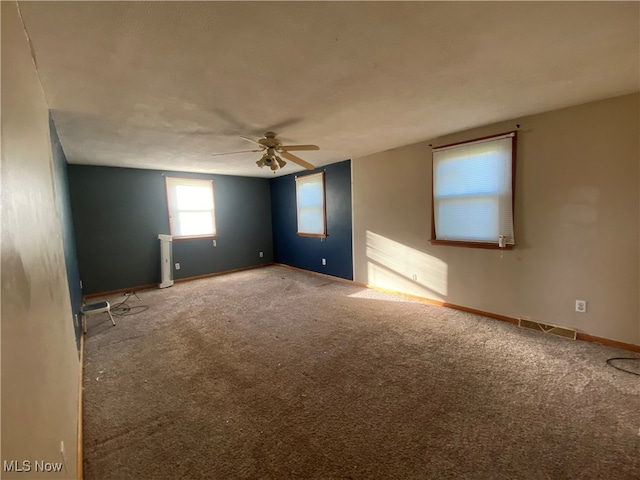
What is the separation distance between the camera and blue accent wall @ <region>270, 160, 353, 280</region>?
16.5 feet

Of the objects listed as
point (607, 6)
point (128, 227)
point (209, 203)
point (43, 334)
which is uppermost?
point (607, 6)

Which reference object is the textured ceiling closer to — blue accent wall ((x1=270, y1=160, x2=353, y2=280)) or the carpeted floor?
blue accent wall ((x1=270, y1=160, x2=353, y2=280))

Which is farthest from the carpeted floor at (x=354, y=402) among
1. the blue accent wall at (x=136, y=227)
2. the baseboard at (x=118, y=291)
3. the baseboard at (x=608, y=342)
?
the blue accent wall at (x=136, y=227)

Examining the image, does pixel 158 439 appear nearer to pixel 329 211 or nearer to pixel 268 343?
pixel 268 343

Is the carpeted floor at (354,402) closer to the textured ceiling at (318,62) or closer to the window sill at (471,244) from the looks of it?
the window sill at (471,244)

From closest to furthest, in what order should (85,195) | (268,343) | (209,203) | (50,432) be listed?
(50,432)
(268,343)
(85,195)
(209,203)

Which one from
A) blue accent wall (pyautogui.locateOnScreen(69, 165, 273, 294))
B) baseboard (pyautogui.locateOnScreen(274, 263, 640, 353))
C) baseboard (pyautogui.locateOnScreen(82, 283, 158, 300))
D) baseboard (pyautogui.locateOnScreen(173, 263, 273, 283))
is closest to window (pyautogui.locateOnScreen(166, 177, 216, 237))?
blue accent wall (pyautogui.locateOnScreen(69, 165, 273, 294))

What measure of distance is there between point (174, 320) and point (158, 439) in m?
2.05

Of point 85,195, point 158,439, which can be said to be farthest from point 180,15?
point 85,195

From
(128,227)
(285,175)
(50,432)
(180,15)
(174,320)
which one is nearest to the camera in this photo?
(50,432)

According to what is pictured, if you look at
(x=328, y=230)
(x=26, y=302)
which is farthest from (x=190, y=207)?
(x=26, y=302)

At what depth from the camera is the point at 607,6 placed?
133 cm

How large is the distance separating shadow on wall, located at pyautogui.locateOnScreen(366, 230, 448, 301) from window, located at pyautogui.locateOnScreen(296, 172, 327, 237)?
128cm

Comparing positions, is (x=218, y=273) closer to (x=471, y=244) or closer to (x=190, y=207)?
(x=190, y=207)
